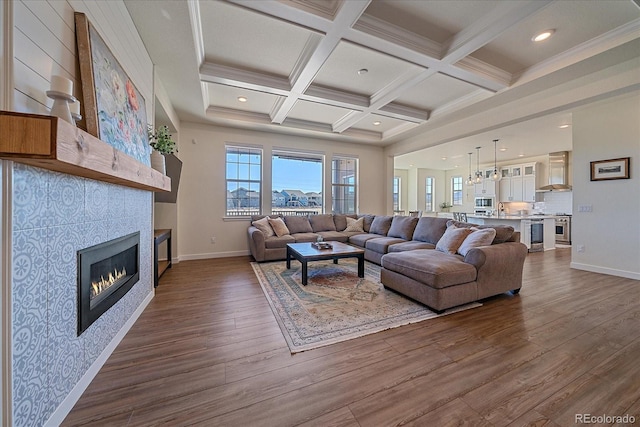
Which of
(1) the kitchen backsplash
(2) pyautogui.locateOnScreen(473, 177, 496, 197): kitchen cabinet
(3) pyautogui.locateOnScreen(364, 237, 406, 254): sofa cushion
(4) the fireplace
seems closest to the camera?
(4) the fireplace

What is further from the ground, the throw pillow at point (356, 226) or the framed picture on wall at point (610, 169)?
the framed picture on wall at point (610, 169)

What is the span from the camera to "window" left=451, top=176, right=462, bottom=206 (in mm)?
10594

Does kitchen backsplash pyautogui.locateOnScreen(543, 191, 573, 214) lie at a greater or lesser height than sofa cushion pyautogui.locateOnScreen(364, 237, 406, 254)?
greater

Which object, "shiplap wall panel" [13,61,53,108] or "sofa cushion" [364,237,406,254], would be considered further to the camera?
"sofa cushion" [364,237,406,254]

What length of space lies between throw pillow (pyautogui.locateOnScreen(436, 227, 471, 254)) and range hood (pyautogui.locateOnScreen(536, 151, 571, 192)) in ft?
21.4

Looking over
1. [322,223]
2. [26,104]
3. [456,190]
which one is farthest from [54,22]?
[456,190]

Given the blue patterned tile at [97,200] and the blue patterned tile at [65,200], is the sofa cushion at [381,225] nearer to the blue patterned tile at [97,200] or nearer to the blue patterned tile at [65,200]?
the blue patterned tile at [97,200]

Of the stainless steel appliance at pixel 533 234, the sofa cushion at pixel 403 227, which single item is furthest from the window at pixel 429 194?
the sofa cushion at pixel 403 227

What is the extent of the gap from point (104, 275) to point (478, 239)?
11.8 ft

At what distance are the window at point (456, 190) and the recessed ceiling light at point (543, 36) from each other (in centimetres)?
877

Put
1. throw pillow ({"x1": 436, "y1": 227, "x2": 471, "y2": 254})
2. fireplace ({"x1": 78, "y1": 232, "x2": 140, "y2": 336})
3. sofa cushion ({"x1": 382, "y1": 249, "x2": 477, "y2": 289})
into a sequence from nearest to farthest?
fireplace ({"x1": 78, "y1": 232, "x2": 140, "y2": 336}) → sofa cushion ({"x1": 382, "y1": 249, "x2": 477, "y2": 289}) → throw pillow ({"x1": 436, "y1": 227, "x2": 471, "y2": 254})

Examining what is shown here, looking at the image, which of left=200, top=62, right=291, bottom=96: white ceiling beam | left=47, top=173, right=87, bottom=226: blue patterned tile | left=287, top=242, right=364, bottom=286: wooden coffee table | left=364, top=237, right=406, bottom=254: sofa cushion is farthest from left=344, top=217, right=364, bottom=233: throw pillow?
left=47, top=173, right=87, bottom=226: blue patterned tile

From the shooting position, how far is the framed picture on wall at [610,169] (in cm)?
364

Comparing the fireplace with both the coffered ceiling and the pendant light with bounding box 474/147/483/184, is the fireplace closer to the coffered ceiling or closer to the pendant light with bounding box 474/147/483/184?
the coffered ceiling
